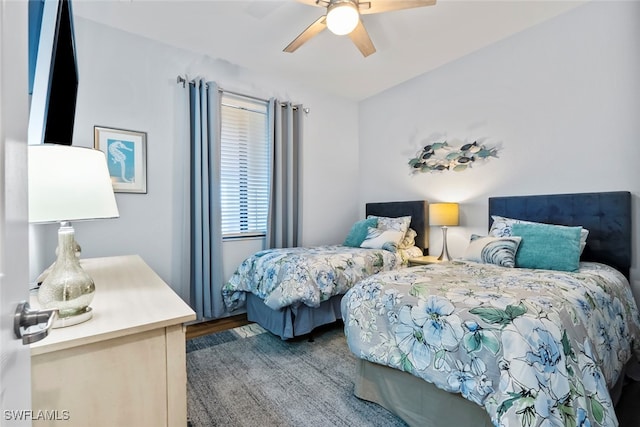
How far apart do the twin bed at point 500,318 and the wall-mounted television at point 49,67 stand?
1.81 metres

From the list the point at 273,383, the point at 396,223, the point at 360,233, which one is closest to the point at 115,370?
the point at 273,383

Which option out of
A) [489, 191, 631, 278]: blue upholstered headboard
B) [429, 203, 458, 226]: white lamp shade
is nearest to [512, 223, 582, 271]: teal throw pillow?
[489, 191, 631, 278]: blue upholstered headboard

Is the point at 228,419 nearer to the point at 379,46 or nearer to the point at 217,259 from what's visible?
the point at 217,259

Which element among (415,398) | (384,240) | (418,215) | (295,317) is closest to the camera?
(415,398)

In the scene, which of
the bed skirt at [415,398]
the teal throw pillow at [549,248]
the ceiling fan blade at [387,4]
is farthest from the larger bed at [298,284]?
the ceiling fan blade at [387,4]

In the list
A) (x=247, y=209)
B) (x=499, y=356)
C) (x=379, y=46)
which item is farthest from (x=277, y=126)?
(x=499, y=356)

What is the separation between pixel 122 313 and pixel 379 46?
3057 millimetres

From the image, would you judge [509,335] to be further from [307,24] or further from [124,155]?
[124,155]

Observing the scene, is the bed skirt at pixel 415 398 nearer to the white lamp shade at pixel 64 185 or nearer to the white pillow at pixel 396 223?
the white lamp shade at pixel 64 185

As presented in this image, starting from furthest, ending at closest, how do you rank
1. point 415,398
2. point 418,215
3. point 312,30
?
point 418,215 → point 312,30 → point 415,398

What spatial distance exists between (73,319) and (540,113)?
11.5 feet

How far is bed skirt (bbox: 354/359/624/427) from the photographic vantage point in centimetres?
129

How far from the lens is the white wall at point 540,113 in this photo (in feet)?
7.37

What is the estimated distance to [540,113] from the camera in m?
2.66
